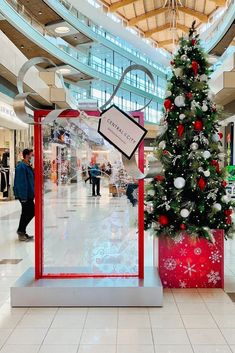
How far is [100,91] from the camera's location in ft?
97.6

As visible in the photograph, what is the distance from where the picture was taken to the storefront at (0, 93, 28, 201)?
12087 millimetres

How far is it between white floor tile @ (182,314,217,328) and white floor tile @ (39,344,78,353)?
900 mm

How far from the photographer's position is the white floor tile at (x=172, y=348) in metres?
2.70

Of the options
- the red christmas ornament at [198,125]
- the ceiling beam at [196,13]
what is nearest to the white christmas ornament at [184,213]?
the red christmas ornament at [198,125]

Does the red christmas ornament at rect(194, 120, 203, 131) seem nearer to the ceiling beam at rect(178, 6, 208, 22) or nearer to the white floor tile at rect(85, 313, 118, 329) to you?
the white floor tile at rect(85, 313, 118, 329)

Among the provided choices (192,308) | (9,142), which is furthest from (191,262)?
(9,142)

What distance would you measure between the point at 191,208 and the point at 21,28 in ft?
41.2

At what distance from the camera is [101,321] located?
10.6 feet

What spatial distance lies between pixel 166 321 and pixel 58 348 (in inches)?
35.6

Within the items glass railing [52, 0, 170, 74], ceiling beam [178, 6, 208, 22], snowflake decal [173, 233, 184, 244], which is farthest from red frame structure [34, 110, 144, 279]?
ceiling beam [178, 6, 208, 22]

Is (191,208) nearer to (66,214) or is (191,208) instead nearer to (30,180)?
(30,180)

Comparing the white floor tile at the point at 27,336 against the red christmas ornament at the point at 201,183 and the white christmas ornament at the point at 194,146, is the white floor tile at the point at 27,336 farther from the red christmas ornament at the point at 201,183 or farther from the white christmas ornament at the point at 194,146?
the white christmas ornament at the point at 194,146

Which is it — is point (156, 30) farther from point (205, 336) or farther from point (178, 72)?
point (205, 336)

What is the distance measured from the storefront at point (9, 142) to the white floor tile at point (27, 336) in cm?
869
